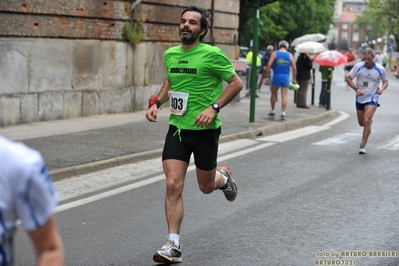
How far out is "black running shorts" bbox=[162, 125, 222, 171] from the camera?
6.43m

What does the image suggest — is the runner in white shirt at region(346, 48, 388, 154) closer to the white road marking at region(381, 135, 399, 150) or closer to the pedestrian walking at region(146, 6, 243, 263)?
the white road marking at region(381, 135, 399, 150)

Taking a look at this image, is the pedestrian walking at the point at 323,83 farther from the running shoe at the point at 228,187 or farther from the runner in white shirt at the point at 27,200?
the runner in white shirt at the point at 27,200

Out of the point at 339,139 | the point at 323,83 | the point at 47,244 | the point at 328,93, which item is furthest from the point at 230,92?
the point at 323,83

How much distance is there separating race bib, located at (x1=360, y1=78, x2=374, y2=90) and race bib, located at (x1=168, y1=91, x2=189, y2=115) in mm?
7149

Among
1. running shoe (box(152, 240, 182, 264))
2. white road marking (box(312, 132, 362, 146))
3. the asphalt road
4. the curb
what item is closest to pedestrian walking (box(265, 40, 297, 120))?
the curb

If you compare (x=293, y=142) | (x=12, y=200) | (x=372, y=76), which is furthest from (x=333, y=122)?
(x=12, y=200)

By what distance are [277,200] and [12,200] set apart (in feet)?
21.4

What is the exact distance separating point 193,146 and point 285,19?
56.1 meters

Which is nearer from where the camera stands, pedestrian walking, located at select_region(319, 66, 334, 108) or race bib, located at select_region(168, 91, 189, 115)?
race bib, located at select_region(168, 91, 189, 115)

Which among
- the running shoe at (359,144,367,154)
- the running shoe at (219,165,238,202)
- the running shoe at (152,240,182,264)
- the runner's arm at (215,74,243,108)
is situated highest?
the runner's arm at (215,74,243,108)

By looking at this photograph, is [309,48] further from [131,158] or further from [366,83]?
[131,158]

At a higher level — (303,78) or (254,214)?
(303,78)

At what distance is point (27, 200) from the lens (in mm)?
2639

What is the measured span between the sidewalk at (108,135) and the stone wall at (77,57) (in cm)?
34
